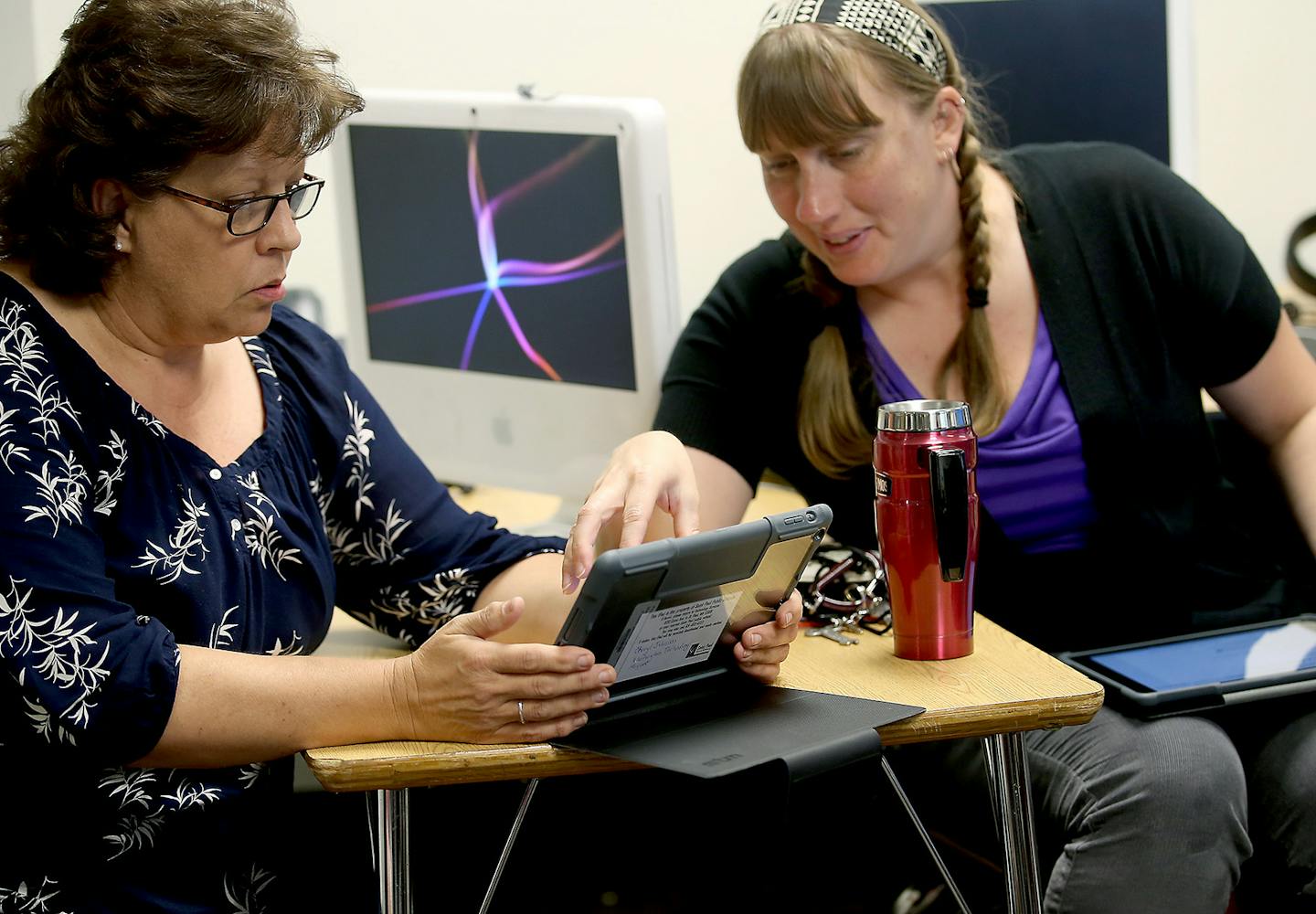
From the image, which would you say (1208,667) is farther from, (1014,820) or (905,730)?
(905,730)

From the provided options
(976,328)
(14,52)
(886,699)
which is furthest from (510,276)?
(14,52)

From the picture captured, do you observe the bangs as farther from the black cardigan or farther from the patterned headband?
the black cardigan

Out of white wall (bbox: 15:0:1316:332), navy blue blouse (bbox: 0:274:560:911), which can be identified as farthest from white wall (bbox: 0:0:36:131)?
navy blue blouse (bbox: 0:274:560:911)

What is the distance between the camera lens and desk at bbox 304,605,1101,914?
3.64 feet

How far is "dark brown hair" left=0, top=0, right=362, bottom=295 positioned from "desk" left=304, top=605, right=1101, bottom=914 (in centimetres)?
47

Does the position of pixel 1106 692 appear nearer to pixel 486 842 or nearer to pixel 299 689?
pixel 299 689

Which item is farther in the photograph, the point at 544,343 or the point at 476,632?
the point at 544,343

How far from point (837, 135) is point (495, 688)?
2.45 ft

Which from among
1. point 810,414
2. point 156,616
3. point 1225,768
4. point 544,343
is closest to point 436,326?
point 544,343

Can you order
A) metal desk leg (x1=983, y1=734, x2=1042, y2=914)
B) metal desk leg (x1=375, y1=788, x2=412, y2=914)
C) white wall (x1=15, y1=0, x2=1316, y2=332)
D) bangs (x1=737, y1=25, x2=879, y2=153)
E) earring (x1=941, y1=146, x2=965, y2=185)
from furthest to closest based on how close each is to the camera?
white wall (x1=15, y1=0, x2=1316, y2=332), earring (x1=941, y1=146, x2=965, y2=185), bangs (x1=737, y1=25, x2=879, y2=153), metal desk leg (x1=983, y1=734, x2=1042, y2=914), metal desk leg (x1=375, y1=788, x2=412, y2=914)

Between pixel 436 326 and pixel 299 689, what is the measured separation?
2.87 feet

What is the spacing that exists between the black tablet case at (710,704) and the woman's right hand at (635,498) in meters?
0.11

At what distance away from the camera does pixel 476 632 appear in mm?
1152

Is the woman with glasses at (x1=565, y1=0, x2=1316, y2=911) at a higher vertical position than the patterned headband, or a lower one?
lower
